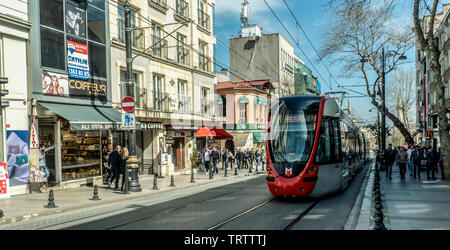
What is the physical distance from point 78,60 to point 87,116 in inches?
96.8

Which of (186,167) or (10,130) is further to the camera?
(186,167)

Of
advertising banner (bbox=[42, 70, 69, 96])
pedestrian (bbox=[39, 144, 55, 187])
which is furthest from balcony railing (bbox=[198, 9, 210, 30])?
Answer: pedestrian (bbox=[39, 144, 55, 187])

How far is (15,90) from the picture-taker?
13.2 metres

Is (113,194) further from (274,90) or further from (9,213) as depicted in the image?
(274,90)

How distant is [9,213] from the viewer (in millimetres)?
9461

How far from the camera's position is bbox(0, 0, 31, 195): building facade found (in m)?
12.8

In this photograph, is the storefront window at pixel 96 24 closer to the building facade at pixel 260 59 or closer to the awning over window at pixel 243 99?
the awning over window at pixel 243 99

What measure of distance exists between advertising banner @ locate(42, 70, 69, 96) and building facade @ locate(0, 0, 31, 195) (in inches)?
27.5

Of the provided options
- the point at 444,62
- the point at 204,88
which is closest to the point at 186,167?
the point at 204,88

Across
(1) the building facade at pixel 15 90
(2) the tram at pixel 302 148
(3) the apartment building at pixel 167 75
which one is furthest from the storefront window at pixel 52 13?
(2) the tram at pixel 302 148

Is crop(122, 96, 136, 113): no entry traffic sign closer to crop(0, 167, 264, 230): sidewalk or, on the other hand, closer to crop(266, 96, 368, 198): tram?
crop(0, 167, 264, 230): sidewalk

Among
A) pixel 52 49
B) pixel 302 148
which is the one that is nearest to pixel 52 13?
pixel 52 49

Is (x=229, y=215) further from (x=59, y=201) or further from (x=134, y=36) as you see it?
(x=134, y=36)
